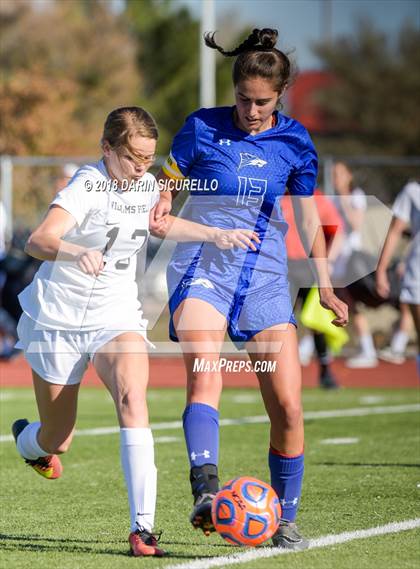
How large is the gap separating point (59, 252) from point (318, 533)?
1.93 m

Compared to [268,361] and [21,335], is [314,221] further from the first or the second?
[21,335]

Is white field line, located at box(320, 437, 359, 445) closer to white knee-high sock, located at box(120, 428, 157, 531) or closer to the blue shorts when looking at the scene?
the blue shorts

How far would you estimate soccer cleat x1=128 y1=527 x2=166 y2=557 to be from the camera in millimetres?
5188

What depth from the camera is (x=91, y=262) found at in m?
5.01

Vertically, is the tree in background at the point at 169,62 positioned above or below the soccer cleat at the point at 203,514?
below

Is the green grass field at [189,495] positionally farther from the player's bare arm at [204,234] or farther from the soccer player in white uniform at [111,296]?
the player's bare arm at [204,234]

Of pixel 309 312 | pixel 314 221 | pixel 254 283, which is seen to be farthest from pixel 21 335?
pixel 309 312

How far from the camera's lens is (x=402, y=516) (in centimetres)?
623

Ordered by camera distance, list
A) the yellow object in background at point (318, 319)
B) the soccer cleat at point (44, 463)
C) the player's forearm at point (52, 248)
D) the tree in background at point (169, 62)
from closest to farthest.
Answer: the player's forearm at point (52, 248) → the soccer cleat at point (44, 463) → the yellow object in background at point (318, 319) → the tree in background at point (169, 62)

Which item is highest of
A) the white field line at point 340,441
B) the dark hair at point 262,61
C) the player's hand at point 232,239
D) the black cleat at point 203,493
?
the dark hair at point 262,61

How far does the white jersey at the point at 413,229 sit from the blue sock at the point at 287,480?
4.47 metres

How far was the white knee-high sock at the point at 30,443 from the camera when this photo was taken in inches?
243

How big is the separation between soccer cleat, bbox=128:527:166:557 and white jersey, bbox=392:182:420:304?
5.04 m

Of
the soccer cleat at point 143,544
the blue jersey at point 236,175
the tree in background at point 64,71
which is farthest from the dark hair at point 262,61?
the tree in background at point 64,71
